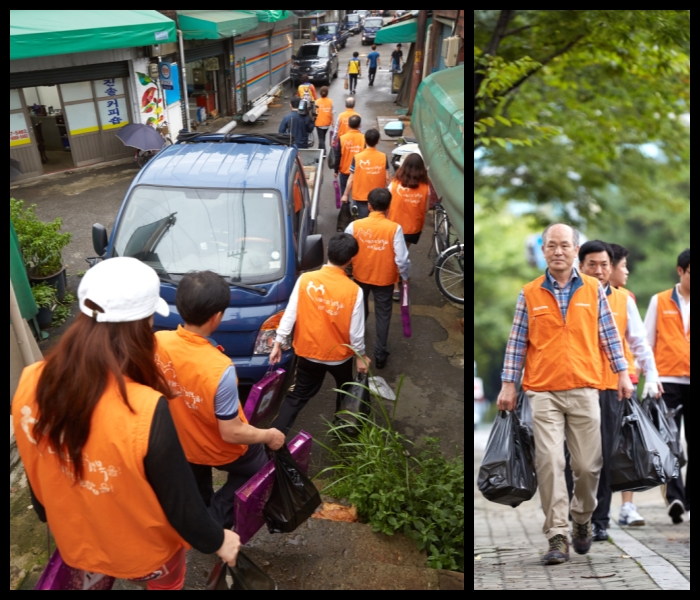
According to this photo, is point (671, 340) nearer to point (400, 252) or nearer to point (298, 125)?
point (400, 252)

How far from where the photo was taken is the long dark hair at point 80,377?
5.92 ft

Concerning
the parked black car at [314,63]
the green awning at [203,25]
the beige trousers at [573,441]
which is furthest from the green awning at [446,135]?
the parked black car at [314,63]

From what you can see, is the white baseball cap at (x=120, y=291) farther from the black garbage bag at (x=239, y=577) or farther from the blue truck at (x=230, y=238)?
the blue truck at (x=230, y=238)

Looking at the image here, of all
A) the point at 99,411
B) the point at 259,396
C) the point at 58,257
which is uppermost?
the point at 99,411

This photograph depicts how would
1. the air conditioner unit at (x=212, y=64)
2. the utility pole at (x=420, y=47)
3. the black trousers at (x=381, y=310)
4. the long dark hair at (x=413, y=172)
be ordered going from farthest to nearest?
the air conditioner unit at (x=212, y=64) → the utility pole at (x=420, y=47) → the long dark hair at (x=413, y=172) → the black trousers at (x=381, y=310)

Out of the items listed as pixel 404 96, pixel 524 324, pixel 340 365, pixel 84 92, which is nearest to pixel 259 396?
pixel 340 365

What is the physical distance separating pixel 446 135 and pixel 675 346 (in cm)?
234

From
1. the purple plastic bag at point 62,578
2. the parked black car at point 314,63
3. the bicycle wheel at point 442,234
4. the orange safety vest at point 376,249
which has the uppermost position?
the purple plastic bag at point 62,578

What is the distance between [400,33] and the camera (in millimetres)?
18125

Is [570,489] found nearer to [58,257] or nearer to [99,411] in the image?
[99,411]

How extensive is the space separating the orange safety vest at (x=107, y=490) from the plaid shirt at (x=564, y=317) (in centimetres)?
207

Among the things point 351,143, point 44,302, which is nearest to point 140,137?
point 351,143

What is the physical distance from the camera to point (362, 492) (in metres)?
3.51

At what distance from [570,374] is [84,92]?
11760 mm
